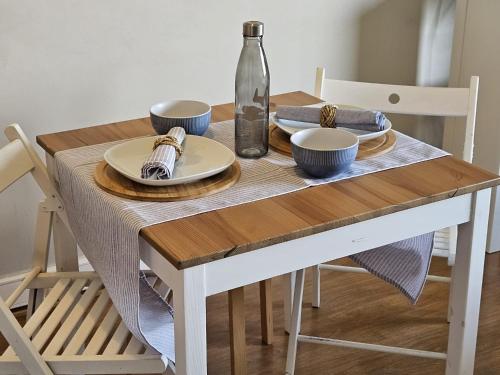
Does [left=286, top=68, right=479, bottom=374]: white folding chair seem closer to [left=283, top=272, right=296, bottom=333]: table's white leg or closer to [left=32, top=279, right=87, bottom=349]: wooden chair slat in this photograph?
[left=283, top=272, right=296, bottom=333]: table's white leg

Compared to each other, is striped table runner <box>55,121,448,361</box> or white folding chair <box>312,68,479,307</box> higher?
white folding chair <box>312,68,479,307</box>

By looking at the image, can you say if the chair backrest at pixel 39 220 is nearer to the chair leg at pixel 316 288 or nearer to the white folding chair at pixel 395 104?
the white folding chair at pixel 395 104

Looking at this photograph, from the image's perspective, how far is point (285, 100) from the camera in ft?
7.52

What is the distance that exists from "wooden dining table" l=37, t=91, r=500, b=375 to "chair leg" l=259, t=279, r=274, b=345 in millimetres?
382

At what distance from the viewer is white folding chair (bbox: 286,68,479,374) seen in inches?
87.3

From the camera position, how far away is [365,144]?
6.21 ft

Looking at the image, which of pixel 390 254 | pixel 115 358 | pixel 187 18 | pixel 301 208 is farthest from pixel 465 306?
pixel 187 18

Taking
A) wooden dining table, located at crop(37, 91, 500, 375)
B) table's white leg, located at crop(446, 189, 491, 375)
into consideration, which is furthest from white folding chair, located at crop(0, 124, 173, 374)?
table's white leg, located at crop(446, 189, 491, 375)

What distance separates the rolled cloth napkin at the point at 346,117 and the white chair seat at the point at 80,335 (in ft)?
2.08

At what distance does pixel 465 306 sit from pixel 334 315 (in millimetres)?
835

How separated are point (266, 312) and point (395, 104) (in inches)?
28.9

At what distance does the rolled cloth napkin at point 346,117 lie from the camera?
1.87 meters

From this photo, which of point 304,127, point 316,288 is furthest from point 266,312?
point 304,127

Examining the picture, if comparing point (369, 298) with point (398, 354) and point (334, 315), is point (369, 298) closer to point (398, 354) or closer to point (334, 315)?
point (334, 315)
